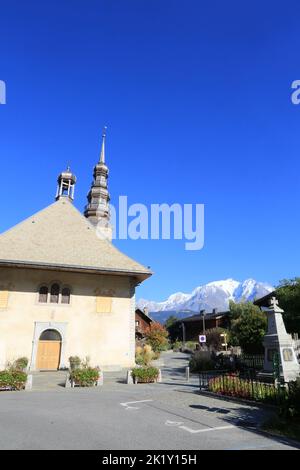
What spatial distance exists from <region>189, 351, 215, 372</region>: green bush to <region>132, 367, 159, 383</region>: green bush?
646 cm

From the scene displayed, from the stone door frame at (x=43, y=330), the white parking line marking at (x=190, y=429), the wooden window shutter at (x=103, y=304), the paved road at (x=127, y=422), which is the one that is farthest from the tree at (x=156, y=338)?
the white parking line marking at (x=190, y=429)

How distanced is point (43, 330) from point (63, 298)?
254cm

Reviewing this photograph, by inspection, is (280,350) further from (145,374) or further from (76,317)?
(76,317)

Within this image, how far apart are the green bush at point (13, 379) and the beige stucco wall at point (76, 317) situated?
7914mm

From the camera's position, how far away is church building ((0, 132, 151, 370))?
23875mm

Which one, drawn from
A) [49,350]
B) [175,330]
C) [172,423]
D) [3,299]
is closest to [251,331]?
[49,350]

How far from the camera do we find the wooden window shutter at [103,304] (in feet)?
85.7

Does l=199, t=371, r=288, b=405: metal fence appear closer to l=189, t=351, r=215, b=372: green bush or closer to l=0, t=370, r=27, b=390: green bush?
l=0, t=370, r=27, b=390: green bush

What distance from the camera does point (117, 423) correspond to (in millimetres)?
9086

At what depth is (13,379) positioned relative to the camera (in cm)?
1571

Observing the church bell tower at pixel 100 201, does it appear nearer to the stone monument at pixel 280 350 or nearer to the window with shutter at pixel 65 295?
the window with shutter at pixel 65 295
